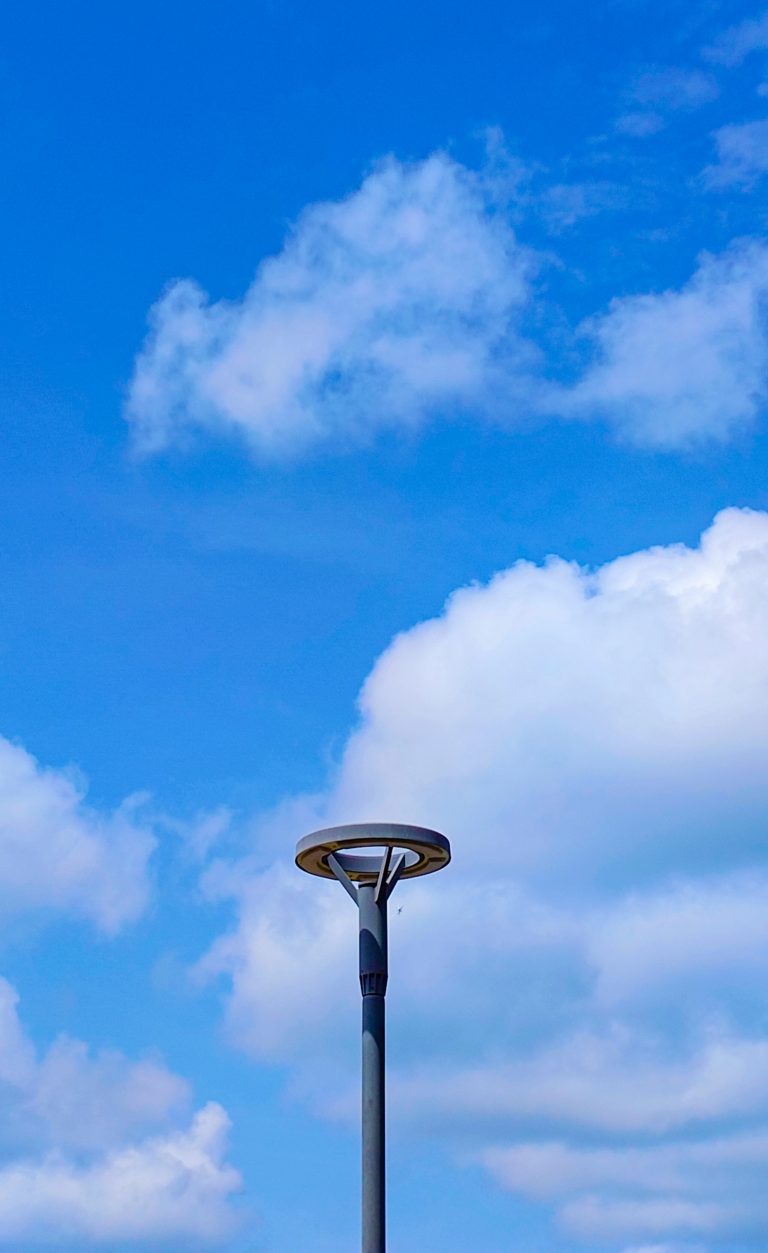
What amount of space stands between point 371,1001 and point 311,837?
2.38 metres

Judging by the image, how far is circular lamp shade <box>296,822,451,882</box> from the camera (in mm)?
23625

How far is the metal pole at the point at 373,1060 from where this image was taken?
22.9 metres

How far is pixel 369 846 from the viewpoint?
78.6ft

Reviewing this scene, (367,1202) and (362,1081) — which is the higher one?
(362,1081)

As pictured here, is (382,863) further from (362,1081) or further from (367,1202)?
(367,1202)

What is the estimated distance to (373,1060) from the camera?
23656 millimetres

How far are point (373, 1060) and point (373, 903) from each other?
209 cm

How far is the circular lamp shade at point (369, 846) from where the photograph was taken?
77.5ft

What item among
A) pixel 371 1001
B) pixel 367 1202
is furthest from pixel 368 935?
pixel 367 1202

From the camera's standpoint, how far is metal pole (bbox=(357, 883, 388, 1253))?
2291cm

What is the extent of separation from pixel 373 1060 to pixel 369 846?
2.84m

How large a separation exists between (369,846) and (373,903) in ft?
2.81

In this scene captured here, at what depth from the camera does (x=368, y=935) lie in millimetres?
24203

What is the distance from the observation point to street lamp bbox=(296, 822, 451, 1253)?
23.1m
